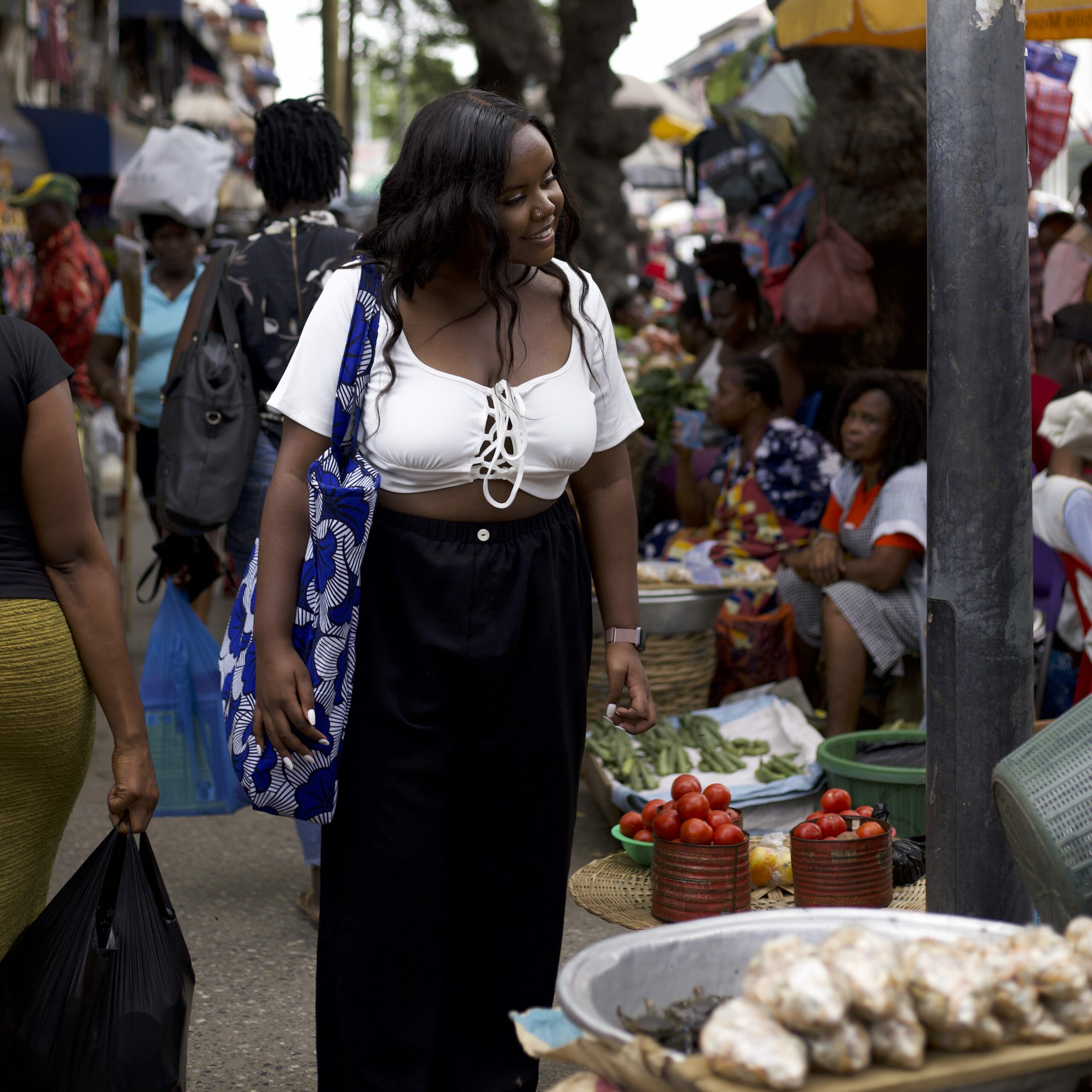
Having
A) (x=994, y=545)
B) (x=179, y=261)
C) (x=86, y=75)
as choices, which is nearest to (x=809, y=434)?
(x=179, y=261)

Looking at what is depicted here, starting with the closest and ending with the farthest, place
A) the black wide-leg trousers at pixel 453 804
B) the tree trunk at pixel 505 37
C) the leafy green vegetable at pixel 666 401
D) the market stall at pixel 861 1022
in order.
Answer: the market stall at pixel 861 1022 → the black wide-leg trousers at pixel 453 804 → the leafy green vegetable at pixel 666 401 → the tree trunk at pixel 505 37

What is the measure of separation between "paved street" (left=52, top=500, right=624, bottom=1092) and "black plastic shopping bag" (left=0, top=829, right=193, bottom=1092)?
2.50 feet

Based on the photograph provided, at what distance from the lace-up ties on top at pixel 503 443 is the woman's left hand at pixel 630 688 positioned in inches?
17.8

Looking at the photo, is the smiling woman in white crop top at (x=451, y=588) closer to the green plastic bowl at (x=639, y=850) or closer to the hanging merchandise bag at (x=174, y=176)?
the green plastic bowl at (x=639, y=850)

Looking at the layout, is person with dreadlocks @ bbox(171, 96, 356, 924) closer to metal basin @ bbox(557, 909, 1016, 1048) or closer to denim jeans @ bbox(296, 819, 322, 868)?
denim jeans @ bbox(296, 819, 322, 868)

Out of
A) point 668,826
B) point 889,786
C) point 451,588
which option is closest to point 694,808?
point 668,826

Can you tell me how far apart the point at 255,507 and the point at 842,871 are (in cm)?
195

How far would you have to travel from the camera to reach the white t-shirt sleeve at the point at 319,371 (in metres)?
2.26

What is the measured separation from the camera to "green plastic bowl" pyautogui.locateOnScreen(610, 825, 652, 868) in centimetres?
325

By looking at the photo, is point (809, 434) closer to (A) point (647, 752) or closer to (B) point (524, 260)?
(A) point (647, 752)

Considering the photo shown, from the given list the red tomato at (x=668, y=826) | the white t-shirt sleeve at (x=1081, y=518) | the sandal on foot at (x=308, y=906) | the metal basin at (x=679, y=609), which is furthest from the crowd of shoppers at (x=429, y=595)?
the metal basin at (x=679, y=609)

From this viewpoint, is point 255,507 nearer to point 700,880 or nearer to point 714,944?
point 700,880

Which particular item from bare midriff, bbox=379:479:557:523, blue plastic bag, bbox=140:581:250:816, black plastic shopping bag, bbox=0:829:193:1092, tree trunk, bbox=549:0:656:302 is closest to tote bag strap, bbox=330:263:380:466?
bare midriff, bbox=379:479:557:523

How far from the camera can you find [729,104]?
9.47 meters
